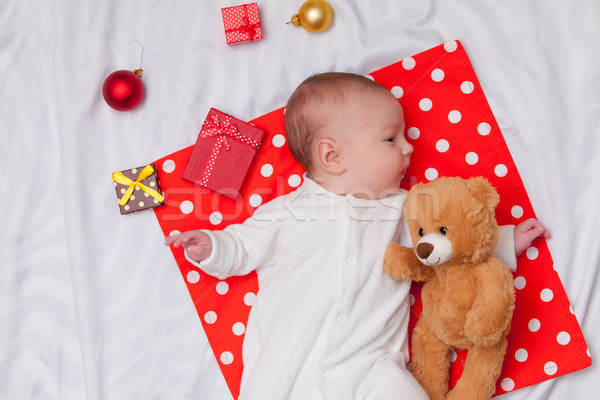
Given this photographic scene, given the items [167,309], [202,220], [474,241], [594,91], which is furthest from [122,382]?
[594,91]

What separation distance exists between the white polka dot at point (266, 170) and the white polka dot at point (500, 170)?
66cm

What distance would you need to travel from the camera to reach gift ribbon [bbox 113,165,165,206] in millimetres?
1536

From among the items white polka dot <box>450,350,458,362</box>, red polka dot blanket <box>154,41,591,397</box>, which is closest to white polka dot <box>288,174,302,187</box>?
red polka dot blanket <box>154,41,591,397</box>

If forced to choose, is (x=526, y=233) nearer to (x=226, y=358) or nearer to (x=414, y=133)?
(x=414, y=133)

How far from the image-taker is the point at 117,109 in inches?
61.2

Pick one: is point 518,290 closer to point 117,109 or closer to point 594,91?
point 594,91

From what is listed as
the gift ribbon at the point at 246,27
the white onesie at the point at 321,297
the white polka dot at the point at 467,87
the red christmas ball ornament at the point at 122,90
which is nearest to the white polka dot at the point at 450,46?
the white polka dot at the point at 467,87

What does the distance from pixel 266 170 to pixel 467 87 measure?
64 centimetres

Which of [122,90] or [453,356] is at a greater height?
[122,90]

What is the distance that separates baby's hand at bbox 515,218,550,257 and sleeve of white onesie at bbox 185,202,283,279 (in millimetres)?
646

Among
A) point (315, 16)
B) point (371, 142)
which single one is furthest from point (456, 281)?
point (315, 16)

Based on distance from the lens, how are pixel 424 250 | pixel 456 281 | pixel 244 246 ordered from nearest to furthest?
pixel 424 250
pixel 456 281
pixel 244 246

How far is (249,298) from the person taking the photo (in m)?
1.53

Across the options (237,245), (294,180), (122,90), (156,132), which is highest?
(122,90)
